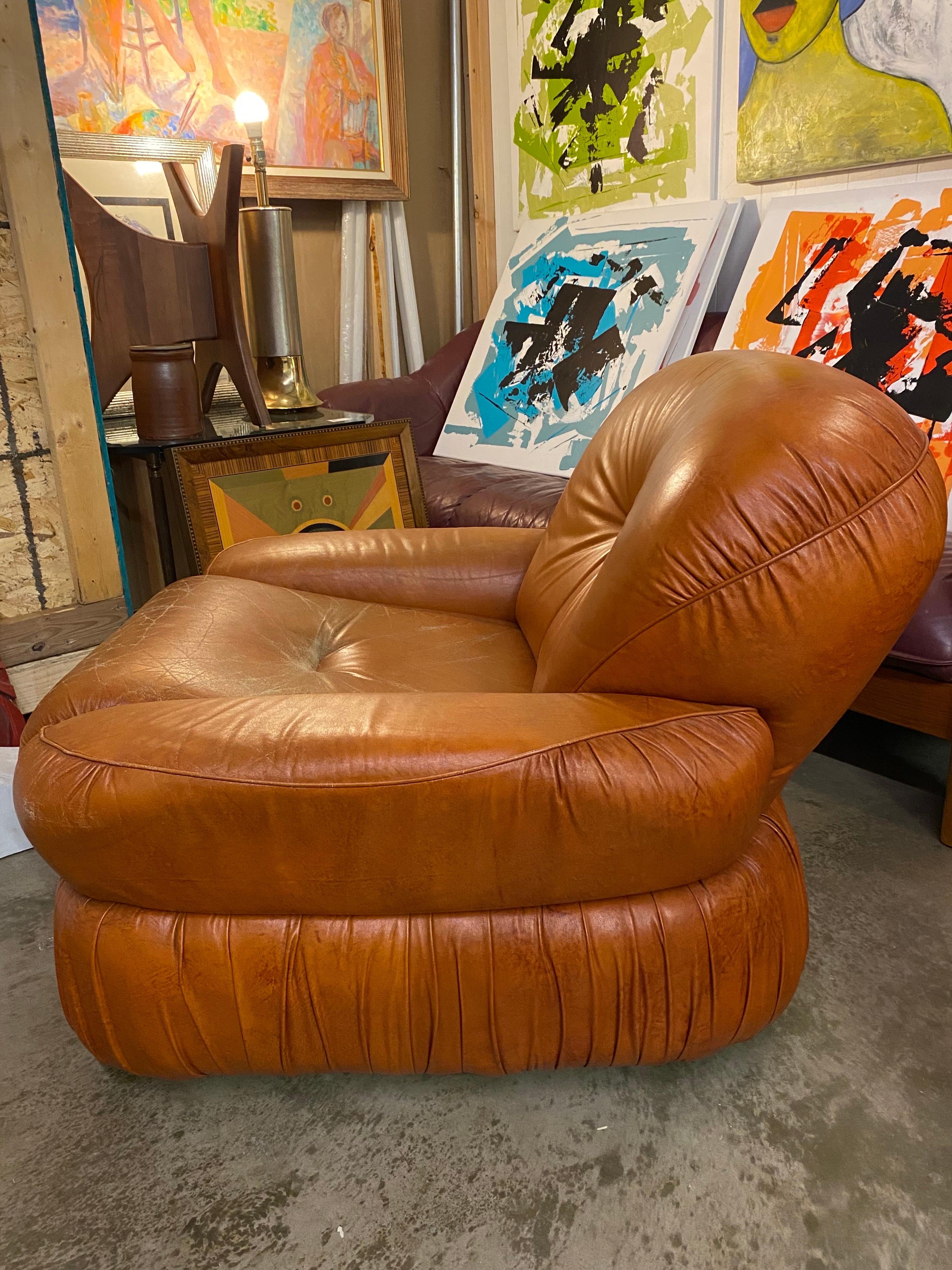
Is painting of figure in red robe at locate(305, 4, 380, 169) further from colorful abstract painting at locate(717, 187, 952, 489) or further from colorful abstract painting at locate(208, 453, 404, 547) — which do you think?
colorful abstract painting at locate(717, 187, 952, 489)

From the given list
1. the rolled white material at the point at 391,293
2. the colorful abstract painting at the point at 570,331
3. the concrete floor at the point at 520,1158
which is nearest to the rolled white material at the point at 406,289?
the rolled white material at the point at 391,293

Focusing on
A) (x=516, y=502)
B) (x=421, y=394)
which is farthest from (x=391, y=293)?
(x=516, y=502)

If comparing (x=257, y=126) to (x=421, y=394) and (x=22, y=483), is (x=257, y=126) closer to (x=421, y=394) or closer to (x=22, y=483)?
(x=421, y=394)

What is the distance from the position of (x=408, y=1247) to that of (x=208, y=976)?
0.37m

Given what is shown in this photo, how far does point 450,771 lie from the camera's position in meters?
0.99

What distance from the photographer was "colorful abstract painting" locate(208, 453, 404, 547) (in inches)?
94.7

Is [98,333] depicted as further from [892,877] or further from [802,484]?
[892,877]

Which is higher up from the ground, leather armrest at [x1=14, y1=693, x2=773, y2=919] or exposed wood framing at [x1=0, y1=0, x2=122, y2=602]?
exposed wood framing at [x1=0, y1=0, x2=122, y2=602]

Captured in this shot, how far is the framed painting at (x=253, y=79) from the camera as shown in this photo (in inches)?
106

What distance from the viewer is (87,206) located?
7.59ft

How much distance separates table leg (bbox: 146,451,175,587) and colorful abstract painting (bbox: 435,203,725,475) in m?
1.10

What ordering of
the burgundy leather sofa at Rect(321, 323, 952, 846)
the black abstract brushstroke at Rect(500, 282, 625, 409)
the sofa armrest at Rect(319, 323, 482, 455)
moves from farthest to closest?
the sofa armrest at Rect(319, 323, 482, 455) < the black abstract brushstroke at Rect(500, 282, 625, 409) < the burgundy leather sofa at Rect(321, 323, 952, 846)

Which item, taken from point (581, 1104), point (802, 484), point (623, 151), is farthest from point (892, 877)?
point (623, 151)

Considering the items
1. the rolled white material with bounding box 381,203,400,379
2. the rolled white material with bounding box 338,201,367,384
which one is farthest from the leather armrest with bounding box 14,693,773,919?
the rolled white material with bounding box 381,203,400,379
